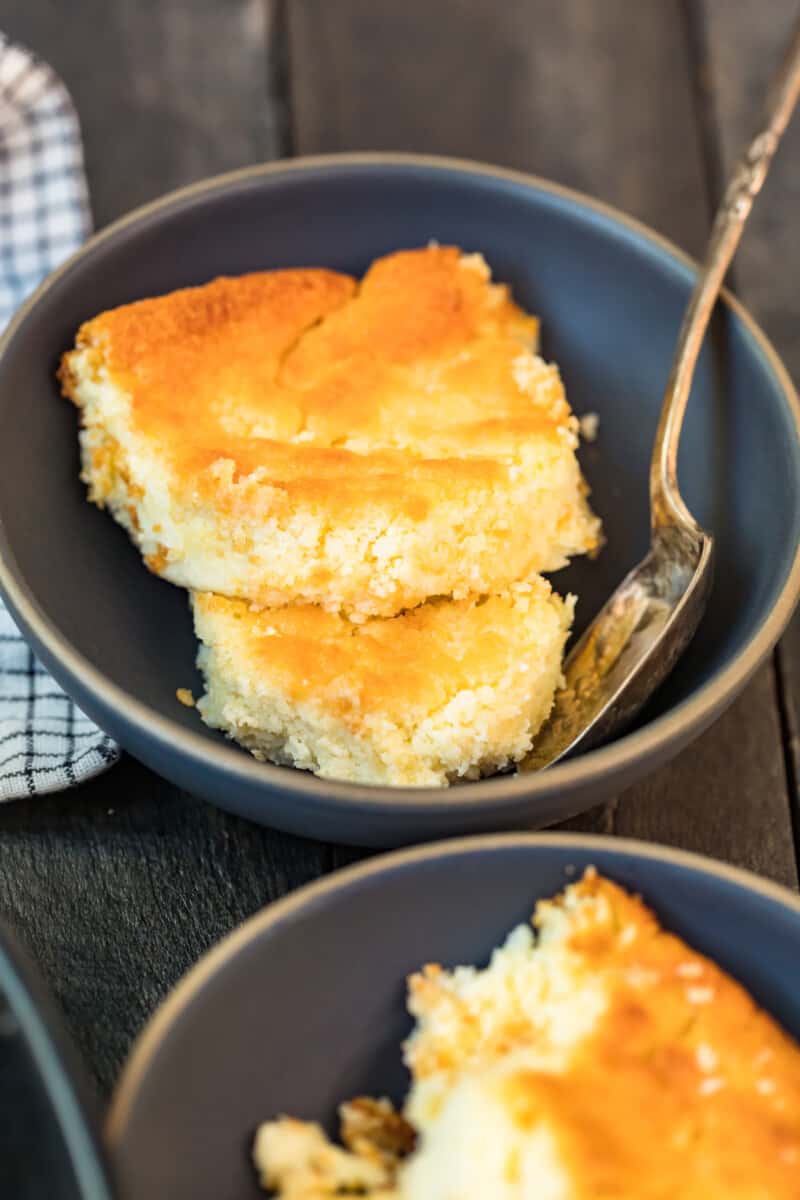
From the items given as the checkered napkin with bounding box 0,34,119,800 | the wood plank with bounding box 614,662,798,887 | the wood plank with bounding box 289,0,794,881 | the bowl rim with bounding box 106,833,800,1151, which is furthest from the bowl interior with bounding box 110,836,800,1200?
the wood plank with bounding box 289,0,794,881

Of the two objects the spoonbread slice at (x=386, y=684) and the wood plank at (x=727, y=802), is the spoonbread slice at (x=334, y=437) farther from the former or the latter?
the wood plank at (x=727, y=802)

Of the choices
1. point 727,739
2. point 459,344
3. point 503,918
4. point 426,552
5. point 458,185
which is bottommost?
point 727,739

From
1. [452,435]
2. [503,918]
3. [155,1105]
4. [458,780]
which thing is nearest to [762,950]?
[503,918]

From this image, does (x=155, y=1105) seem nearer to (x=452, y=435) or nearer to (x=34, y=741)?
(x=34, y=741)

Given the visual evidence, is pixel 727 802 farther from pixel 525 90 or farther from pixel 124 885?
pixel 525 90

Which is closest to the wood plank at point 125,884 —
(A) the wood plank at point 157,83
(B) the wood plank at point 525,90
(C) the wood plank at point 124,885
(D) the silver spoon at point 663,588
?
(C) the wood plank at point 124,885

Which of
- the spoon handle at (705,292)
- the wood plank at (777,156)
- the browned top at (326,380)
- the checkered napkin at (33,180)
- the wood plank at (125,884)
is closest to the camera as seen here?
the wood plank at (125,884)

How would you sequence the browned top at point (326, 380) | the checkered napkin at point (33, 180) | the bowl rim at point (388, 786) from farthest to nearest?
the checkered napkin at point (33, 180) → the browned top at point (326, 380) → the bowl rim at point (388, 786)
